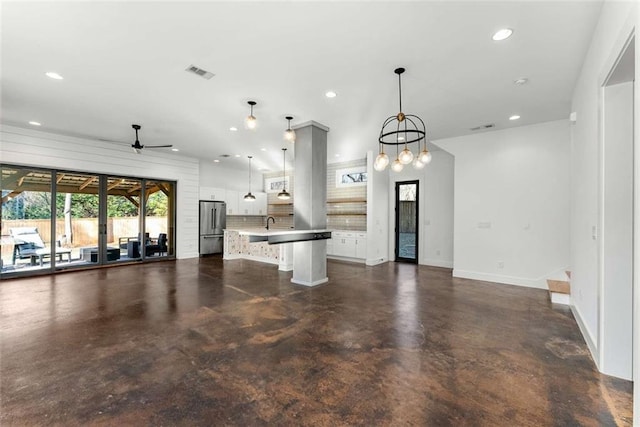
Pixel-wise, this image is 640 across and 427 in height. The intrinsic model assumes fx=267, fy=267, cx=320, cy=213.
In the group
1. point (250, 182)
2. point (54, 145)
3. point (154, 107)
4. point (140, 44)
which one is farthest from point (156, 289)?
point (250, 182)

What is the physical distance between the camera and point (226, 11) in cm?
242

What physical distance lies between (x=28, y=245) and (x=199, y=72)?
617 centimetres

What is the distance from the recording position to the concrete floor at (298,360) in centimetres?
193

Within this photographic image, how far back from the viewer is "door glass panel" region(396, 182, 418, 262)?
7859 millimetres

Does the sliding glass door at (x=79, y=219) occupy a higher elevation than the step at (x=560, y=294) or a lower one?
higher

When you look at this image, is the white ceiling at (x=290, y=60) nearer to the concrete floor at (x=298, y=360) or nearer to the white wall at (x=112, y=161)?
the white wall at (x=112, y=161)

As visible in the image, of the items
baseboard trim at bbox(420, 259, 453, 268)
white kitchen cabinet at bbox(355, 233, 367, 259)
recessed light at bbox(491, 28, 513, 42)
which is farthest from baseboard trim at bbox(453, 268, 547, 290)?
recessed light at bbox(491, 28, 513, 42)

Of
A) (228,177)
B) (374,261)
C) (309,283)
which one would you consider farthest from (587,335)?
(228,177)

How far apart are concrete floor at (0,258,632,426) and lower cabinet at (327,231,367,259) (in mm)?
3046

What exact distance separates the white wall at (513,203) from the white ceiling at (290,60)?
65 cm

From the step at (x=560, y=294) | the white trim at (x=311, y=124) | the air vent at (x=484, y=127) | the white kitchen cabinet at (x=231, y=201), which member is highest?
the white trim at (x=311, y=124)

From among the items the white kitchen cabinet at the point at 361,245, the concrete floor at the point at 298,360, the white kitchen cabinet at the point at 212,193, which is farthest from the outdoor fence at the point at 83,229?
the white kitchen cabinet at the point at 361,245

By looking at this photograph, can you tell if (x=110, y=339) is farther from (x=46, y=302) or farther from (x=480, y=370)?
(x=480, y=370)

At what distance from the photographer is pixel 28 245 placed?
604cm
